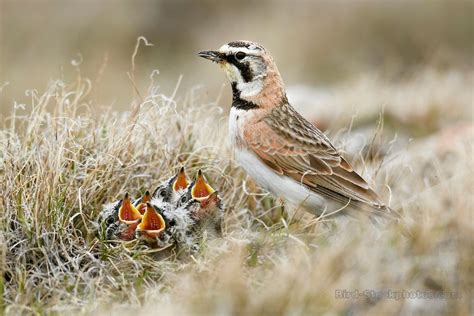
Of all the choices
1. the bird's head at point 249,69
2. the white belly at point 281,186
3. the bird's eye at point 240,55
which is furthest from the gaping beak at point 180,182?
the bird's eye at point 240,55

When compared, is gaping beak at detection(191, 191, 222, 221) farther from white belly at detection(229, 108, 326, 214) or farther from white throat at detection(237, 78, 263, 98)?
white throat at detection(237, 78, 263, 98)

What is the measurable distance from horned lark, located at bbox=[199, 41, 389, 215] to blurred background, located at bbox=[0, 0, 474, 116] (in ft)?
28.1

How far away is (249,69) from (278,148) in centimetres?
68

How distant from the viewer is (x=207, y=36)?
2039 cm

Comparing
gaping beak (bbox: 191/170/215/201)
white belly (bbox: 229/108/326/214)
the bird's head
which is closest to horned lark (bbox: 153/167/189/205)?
gaping beak (bbox: 191/170/215/201)

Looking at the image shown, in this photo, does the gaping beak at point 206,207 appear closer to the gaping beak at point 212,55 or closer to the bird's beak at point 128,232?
the bird's beak at point 128,232

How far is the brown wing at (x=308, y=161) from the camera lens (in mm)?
→ 5945

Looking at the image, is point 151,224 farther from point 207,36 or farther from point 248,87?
point 207,36

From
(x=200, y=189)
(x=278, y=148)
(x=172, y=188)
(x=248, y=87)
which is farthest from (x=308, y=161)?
(x=172, y=188)

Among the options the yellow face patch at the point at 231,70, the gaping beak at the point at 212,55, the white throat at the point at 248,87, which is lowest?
the white throat at the point at 248,87

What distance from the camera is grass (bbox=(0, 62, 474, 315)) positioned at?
453cm

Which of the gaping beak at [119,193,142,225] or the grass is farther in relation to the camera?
the gaping beak at [119,193,142,225]

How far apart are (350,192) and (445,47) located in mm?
11103

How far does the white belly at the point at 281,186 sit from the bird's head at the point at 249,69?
20.0 inches
